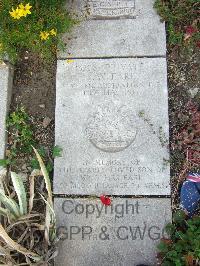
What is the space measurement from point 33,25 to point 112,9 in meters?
0.71

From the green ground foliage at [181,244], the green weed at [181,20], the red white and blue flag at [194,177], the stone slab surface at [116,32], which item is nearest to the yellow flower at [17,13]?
the stone slab surface at [116,32]

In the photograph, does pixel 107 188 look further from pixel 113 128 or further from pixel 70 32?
pixel 70 32

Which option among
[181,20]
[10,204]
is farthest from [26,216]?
[181,20]

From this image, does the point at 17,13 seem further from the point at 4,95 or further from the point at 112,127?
the point at 112,127

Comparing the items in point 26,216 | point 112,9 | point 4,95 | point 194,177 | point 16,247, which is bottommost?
point 16,247

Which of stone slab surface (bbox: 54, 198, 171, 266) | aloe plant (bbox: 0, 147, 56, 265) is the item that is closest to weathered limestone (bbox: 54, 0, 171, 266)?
stone slab surface (bbox: 54, 198, 171, 266)

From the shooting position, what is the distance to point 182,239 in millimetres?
3400

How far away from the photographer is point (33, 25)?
12.3 ft

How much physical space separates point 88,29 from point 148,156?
3.94 ft

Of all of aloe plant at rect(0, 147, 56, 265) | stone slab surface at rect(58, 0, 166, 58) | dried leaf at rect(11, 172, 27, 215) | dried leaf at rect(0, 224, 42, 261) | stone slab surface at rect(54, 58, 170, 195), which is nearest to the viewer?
dried leaf at rect(0, 224, 42, 261)

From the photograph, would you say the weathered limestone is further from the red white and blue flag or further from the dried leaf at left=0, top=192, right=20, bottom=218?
the dried leaf at left=0, top=192, right=20, bottom=218

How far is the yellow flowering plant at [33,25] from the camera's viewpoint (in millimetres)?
3758

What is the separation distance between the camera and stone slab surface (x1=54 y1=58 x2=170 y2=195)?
3721 mm

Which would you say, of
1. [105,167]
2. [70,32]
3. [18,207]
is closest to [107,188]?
[105,167]
